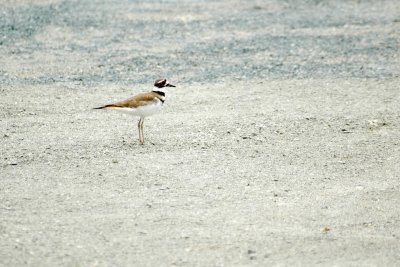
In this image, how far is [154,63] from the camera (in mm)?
13258

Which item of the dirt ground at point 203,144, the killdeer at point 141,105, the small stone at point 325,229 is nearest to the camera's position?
the dirt ground at point 203,144

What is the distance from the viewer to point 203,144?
363 inches

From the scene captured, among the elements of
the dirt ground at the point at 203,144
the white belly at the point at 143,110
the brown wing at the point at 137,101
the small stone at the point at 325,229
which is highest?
the brown wing at the point at 137,101

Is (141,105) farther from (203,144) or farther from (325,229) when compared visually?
(325,229)

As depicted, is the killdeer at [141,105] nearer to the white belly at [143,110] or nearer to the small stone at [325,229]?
the white belly at [143,110]

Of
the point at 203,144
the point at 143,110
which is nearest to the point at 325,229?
the point at 203,144

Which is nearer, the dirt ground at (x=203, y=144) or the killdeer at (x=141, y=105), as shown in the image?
the dirt ground at (x=203, y=144)

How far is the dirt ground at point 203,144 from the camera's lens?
6422mm

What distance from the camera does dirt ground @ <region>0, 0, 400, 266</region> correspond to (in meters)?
6.42

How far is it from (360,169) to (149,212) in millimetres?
2862

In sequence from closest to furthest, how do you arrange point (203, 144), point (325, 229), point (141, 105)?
1. point (325, 229)
2. point (141, 105)
3. point (203, 144)

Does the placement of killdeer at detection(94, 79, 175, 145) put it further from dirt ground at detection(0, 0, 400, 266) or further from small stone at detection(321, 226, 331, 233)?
small stone at detection(321, 226, 331, 233)

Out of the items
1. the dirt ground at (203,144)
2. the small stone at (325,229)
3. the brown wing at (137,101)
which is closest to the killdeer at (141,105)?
the brown wing at (137,101)

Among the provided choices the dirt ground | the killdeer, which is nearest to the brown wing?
the killdeer
